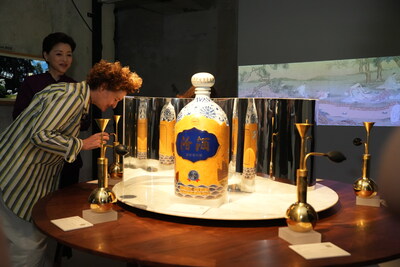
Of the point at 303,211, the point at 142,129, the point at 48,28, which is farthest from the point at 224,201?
the point at 48,28

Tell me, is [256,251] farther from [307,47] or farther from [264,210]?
Answer: [307,47]

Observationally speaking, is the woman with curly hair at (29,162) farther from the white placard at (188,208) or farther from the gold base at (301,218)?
the gold base at (301,218)

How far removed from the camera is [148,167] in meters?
1.77

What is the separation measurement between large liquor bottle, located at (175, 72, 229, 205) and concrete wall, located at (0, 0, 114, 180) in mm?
2713

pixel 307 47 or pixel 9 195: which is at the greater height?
pixel 307 47

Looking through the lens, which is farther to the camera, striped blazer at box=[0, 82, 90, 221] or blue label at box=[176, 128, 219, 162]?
striped blazer at box=[0, 82, 90, 221]

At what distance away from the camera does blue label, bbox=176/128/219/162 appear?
1.28 m

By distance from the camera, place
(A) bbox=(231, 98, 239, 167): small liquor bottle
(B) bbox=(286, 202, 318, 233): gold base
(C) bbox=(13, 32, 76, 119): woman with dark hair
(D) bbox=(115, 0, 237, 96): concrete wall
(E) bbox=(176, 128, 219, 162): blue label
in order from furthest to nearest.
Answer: (D) bbox=(115, 0, 237, 96): concrete wall
(C) bbox=(13, 32, 76, 119): woman with dark hair
(A) bbox=(231, 98, 239, 167): small liquor bottle
(E) bbox=(176, 128, 219, 162): blue label
(B) bbox=(286, 202, 318, 233): gold base

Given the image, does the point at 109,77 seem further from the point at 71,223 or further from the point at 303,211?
the point at 303,211

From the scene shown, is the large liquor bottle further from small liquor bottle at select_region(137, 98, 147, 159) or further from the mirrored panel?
small liquor bottle at select_region(137, 98, 147, 159)

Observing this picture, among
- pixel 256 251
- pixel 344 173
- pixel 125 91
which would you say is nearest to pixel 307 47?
pixel 344 173

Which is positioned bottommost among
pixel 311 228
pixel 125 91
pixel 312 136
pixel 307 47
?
pixel 311 228

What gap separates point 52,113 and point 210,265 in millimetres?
1006

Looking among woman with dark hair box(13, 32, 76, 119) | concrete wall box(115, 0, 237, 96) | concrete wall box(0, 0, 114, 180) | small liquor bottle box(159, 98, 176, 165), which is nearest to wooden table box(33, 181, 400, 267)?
small liquor bottle box(159, 98, 176, 165)
